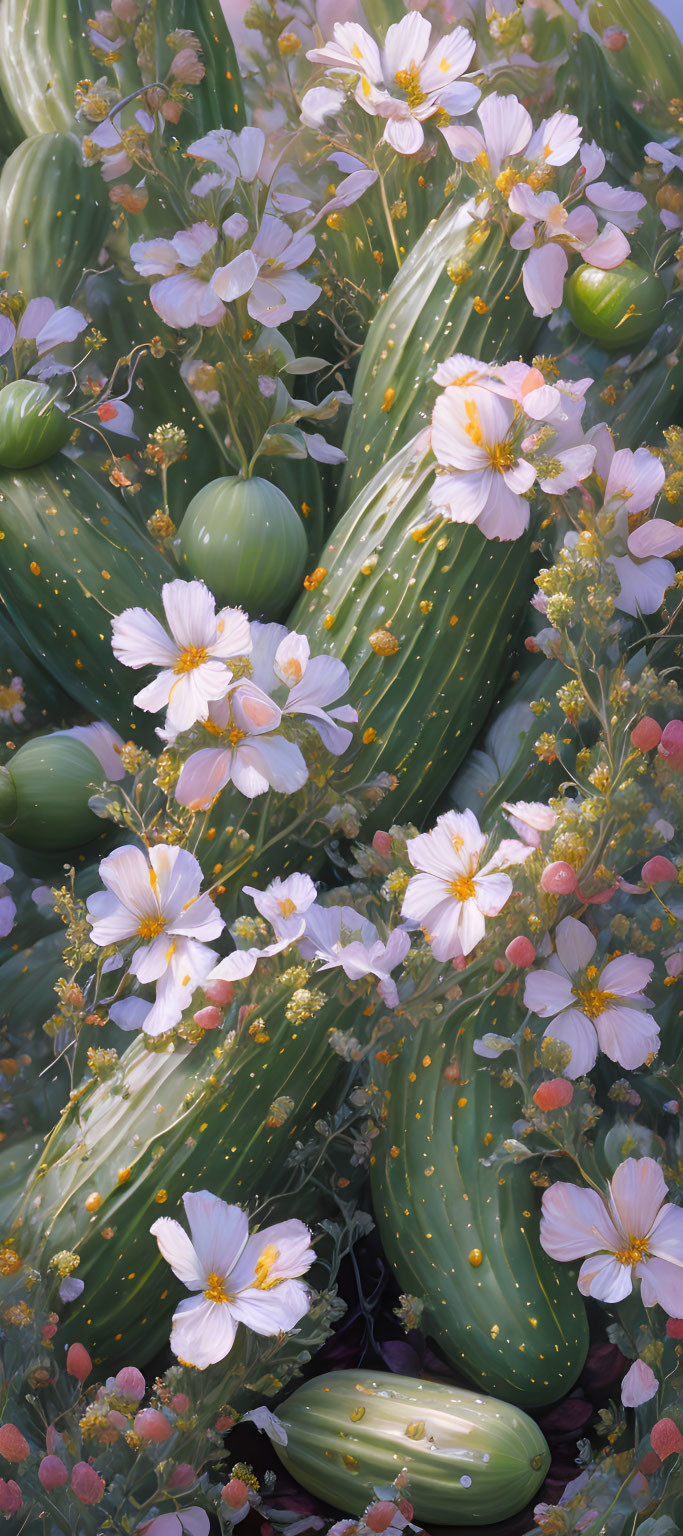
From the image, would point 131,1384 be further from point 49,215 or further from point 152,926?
point 49,215

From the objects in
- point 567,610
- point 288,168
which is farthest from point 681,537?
point 288,168

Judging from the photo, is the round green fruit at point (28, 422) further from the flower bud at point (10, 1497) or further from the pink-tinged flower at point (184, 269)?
the flower bud at point (10, 1497)

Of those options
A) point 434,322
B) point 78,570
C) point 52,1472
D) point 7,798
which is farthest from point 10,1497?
point 434,322

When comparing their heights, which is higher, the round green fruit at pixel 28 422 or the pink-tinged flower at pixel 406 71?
the pink-tinged flower at pixel 406 71

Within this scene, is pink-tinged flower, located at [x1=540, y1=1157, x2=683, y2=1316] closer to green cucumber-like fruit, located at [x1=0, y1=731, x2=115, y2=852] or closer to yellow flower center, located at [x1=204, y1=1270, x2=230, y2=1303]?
yellow flower center, located at [x1=204, y1=1270, x2=230, y2=1303]

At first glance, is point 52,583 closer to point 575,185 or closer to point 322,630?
point 322,630

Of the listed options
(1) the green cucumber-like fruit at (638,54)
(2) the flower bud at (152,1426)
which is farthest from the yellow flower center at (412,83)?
(2) the flower bud at (152,1426)
